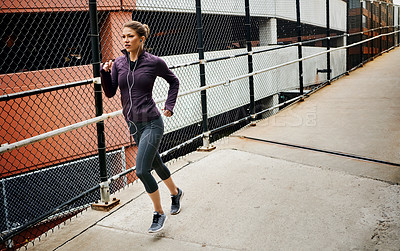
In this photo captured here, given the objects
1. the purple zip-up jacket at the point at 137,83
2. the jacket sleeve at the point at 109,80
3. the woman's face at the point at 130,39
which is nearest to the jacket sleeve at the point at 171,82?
the purple zip-up jacket at the point at 137,83

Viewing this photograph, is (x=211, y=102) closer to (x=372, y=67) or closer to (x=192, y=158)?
(x=372, y=67)

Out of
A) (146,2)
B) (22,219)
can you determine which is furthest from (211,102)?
(22,219)

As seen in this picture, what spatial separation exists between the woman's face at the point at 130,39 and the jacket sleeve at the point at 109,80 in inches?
11.4

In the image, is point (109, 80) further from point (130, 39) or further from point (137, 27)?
point (137, 27)

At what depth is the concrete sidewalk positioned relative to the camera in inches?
123

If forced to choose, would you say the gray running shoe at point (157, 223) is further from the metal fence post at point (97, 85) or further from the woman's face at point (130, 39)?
the woman's face at point (130, 39)

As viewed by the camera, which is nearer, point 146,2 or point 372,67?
point 146,2

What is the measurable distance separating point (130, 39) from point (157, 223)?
1668mm

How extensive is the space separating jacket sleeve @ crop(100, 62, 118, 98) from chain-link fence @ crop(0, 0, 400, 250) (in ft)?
1.55

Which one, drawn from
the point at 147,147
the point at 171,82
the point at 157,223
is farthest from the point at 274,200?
the point at 171,82

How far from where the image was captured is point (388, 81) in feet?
32.9

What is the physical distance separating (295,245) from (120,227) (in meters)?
1.63

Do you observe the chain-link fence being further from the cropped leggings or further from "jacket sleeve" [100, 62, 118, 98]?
the cropped leggings

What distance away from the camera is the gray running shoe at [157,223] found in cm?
336
